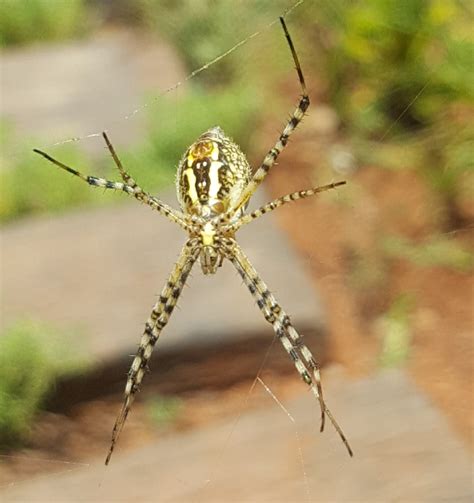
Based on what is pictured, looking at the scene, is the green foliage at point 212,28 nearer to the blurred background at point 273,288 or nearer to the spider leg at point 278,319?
the blurred background at point 273,288

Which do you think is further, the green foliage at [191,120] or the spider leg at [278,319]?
the green foliage at [191,120]

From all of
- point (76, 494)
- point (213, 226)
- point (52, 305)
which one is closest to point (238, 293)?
point (52, 305)

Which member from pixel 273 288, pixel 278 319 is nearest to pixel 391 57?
pixel 273 288

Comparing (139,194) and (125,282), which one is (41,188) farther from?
(139,194)

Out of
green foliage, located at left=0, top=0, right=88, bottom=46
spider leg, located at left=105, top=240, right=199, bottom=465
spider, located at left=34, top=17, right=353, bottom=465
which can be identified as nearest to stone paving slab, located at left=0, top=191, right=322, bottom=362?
spider leg, located at left=105, top=240, right=199, bottom=465

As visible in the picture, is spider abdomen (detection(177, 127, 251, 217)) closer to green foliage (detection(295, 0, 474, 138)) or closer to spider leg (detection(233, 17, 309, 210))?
spider leg (detection(233, 17, 309, 210))

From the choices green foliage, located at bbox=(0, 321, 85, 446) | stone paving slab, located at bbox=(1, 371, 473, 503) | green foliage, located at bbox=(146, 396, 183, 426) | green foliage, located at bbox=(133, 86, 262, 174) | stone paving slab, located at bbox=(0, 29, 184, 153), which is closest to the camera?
stone paving slab, located at bbox=(1, 371, 473, 503)

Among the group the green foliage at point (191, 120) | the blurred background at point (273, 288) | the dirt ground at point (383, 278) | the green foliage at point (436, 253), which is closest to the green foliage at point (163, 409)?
the blurred background at point (273, 288)
